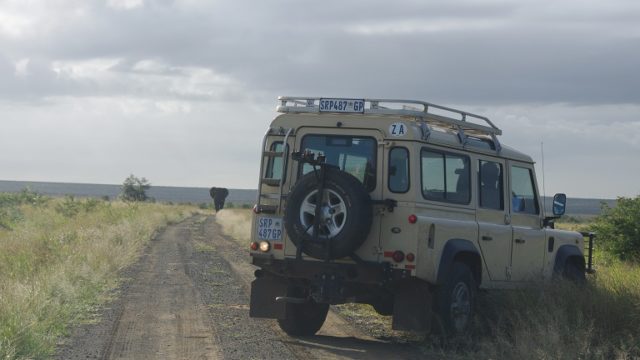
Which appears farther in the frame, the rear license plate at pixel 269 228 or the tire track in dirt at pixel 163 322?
the rear license plate at pixel 269 228

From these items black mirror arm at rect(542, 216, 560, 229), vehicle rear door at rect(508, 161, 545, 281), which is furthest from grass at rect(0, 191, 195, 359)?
black mirror arm at rect(542, 216, 560, 229)

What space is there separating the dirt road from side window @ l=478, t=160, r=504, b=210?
2.13 m

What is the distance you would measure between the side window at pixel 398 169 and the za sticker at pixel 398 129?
0.17 metres

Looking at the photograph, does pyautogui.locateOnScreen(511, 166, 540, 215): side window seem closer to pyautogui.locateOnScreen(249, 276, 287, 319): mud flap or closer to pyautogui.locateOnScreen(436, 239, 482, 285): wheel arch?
pyautogui.locateOnScreen(436, 239, 482, 285): wheel arch

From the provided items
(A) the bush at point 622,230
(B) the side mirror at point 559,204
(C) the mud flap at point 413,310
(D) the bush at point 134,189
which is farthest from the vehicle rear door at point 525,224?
(D) the bush at point 134,189

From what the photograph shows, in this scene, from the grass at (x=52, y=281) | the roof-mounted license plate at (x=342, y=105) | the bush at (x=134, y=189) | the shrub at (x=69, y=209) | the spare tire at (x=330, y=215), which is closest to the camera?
the grass at (x=52, y=281)

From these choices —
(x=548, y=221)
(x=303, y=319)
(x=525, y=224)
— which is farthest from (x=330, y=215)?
(x=548, y=221)

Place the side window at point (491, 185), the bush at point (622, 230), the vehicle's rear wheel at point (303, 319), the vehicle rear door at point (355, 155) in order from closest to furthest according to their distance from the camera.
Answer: the vehicle rear door at point (355, 155) < the vehicle's rear wheel at point (303, 319) < the side window at point (491, 185) < the bush at point (622, 230)

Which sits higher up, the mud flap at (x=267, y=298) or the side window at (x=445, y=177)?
the side window at (x=445, y=177)

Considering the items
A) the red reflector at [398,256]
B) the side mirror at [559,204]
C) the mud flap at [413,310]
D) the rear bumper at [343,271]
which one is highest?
the side mirror at [559,204]

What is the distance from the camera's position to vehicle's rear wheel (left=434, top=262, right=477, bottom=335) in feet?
33.6

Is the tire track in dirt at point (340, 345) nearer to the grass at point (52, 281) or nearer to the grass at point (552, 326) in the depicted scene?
the grass at point (552, 326)

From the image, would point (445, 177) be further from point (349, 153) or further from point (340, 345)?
point (340, 345)

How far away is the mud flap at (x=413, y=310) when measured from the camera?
396 inches
